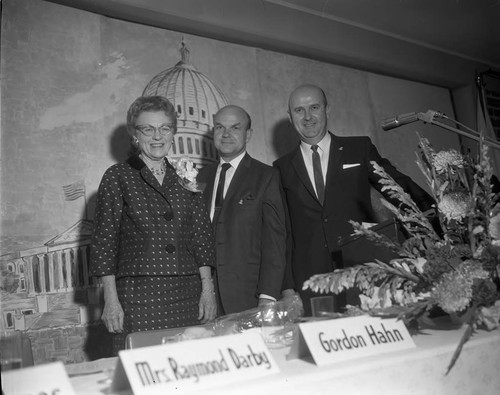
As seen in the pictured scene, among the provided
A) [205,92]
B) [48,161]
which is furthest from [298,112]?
[48,161]

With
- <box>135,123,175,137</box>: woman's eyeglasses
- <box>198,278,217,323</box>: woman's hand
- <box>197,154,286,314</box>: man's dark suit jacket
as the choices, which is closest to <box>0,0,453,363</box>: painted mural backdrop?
<box>197,154,286,314</box>: man's dark suit jacket

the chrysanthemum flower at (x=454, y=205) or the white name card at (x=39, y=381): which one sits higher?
the chrysanthemum flower at (x=454, y=205)

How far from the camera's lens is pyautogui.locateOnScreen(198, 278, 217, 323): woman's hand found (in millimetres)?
2008

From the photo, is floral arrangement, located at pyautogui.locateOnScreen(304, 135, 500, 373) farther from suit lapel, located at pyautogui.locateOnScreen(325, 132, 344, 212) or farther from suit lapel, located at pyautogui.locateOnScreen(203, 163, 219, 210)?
suit lapel, located at pyautogui.locateOnScreen(203, 163, 219, 210)

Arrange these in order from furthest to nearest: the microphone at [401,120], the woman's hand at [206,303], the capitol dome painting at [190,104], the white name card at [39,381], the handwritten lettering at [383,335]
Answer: the capitol dome painting at [190,104] < the woman's hand at [206,303] < the microphone at [401,120] < the handwritten lettering at [383,335] < the white name card at [39,381]

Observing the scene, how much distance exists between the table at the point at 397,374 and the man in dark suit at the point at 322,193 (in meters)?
1.34

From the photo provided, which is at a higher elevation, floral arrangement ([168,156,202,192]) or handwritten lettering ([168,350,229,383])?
floral arrangement ([168,156,202,192])

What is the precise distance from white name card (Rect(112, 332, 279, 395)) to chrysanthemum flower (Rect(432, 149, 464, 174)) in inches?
29.9

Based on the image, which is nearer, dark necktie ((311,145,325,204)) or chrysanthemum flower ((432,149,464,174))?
chrysanthemum flower ((432,149,464,174))

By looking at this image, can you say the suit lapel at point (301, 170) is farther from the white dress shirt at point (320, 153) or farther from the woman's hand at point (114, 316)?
the woman's hand at point (114, 316)

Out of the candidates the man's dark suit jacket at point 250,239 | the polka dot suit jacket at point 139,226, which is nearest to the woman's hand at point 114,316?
the polka dot suit jacket at point 139,226

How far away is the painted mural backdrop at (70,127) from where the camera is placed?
8.97 ft

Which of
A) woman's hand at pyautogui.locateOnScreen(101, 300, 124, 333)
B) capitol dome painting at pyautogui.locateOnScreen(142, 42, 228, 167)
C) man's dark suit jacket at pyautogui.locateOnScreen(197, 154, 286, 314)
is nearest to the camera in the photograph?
woman's hand at pyautogui.locateOnScreen(101, 300, 124, 333)

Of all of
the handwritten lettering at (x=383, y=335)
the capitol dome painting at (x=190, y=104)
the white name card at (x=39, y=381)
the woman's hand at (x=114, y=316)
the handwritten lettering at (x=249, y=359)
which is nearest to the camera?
the white name card at (x=39, y=381)
